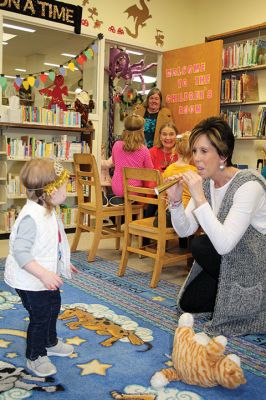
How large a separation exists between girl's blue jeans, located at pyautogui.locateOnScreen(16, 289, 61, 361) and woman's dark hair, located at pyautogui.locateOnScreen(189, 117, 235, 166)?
98 cm

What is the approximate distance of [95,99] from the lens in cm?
538

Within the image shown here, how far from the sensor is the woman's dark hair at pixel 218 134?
6.73 feet

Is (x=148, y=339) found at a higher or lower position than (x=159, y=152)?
lower

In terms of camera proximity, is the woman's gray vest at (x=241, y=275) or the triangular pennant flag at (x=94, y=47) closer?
the woman's gray vest at (x=241, y=275)

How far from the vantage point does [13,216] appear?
461cm

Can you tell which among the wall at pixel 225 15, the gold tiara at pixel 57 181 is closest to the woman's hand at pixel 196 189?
the gold tiara at pixel 57 181

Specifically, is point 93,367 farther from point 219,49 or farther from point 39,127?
point 219,49

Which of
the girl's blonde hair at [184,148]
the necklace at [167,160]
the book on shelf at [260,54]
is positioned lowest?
the necklace at [167,160]

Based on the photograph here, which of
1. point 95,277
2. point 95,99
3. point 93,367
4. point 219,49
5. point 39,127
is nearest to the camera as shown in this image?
point 93,367

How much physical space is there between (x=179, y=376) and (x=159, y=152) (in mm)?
2799

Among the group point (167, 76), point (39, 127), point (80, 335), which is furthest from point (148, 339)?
point (167, 76)

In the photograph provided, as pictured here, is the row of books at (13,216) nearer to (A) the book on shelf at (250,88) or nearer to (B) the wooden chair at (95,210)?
(B) the wooden chair at (95,210)

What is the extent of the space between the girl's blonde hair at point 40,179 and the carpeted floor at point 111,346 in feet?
2.20

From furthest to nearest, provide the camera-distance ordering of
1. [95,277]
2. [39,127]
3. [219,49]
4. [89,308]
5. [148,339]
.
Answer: [219,49] < [39,127] < [95,277] < [89,308] < [148,339]
